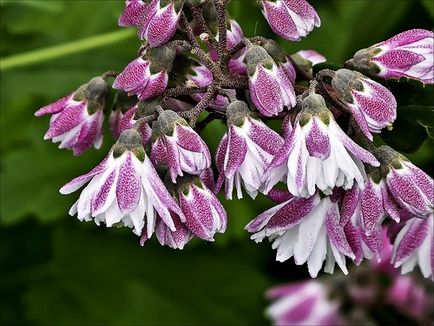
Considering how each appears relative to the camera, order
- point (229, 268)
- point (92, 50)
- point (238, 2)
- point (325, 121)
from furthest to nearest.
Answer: point (229, 268) → point (92, 50) → point (238, 2) → point (325, 121)

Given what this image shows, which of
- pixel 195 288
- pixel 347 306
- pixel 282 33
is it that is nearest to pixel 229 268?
pixel 195 288

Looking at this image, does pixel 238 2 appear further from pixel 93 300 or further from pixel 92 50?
pixel 93 300

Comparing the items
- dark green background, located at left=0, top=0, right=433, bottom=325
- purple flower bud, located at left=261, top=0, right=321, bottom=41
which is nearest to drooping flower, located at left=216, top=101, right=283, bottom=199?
purple flower bud, located at left=261, top=0, right=321, bottom=41

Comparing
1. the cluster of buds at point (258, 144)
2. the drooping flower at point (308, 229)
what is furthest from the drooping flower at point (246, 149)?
the drooping flower at point (308, 229)

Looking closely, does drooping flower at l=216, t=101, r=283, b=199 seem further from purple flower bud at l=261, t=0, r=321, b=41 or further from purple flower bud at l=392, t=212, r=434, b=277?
purple flower bud at l=392, t=212, r=434, b=277

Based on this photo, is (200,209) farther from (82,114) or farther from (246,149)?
(82,114)

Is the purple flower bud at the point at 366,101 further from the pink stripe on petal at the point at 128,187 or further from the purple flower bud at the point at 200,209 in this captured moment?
the pink stripe on petal at the point at 128,187
